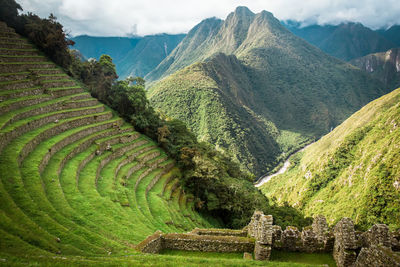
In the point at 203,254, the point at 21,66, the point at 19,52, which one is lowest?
the point at 203,254

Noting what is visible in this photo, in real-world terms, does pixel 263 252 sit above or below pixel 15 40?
below

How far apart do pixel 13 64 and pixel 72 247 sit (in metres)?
29.0

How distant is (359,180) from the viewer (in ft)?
203

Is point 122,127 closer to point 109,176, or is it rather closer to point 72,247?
point 109,176

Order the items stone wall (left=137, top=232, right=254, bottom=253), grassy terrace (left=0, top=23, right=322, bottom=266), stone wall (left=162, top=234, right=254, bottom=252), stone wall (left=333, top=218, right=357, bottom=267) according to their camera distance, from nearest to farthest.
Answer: stone wall (left=333, top=218, right=357, bottom=267), grassy terrace (left=0, top=23, right=322, bottom=266), stone wall (left=137, top=232, right=254, bottom=253), stone wall (left=162, top=234, right=254, bottom=252)

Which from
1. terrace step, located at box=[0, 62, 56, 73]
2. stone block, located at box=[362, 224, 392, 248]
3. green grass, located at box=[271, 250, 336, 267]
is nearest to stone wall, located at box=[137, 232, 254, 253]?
green grass, located at box=[271, 250, 336, 267]

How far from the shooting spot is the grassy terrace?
901 centimetres

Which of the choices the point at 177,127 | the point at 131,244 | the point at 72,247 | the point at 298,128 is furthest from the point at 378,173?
the point at 298,128

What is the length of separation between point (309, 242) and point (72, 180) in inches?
660

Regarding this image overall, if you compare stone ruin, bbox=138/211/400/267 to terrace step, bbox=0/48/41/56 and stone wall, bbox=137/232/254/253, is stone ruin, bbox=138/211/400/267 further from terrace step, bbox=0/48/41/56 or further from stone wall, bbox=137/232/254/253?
terrace step, bbox=0/48/41/56

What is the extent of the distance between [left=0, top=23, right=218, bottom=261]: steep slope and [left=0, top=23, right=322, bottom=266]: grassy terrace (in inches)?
2.2

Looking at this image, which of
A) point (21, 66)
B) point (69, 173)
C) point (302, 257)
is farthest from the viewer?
point (21, 66)

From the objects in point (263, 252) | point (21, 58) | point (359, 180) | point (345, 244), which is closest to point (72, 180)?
point (263, 252)

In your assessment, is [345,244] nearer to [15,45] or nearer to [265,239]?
[265,239]
